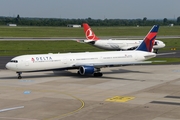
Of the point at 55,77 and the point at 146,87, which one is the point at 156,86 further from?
the point at 55,77

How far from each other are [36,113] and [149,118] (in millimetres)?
10166

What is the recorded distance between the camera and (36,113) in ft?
112

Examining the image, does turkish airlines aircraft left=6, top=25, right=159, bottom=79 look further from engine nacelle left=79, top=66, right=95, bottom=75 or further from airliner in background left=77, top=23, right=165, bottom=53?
airliner in background left=77, top=23, right=165, bottom=53

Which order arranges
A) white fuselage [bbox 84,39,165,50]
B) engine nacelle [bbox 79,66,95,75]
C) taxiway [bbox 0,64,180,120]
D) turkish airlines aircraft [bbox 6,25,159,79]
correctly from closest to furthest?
taxiway [bbox 0,64,180,120] < turkish airlines aircraft [bbox 6,25,159,79] < engine nacelle [bbox 79,66,95,75] < white fuselage [bbox 84,39,165,50]

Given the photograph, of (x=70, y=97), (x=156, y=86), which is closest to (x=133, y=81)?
(x=156, y=86)

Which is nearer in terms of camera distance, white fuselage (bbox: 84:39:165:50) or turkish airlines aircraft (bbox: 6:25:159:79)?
turkish airlines aircraft (bbox: 6:25:159:79)

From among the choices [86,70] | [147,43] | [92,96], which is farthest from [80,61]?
[92,96]

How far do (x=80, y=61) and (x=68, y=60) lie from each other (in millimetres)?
2080

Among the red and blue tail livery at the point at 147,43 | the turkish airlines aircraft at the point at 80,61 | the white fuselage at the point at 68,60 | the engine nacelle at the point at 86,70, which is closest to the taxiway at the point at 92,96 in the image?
the engine nacelle at the point at 86,70

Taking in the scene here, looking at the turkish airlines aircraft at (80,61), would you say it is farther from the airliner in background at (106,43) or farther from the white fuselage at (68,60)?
the airliner in background at (106,43)

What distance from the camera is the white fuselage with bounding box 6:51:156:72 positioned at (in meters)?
53.6

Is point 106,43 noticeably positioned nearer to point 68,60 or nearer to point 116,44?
point 116,44

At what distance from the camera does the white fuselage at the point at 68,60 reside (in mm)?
53562

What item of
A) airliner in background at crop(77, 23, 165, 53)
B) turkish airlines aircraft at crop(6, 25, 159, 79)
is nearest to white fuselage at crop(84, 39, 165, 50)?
airliner in background at crop(77, 23, 165, 53)
